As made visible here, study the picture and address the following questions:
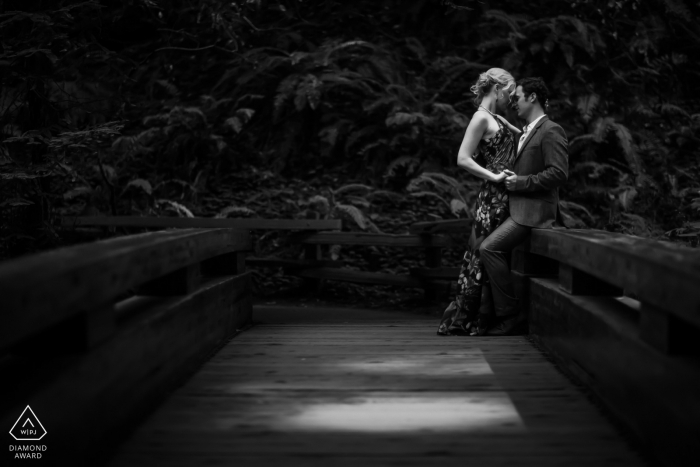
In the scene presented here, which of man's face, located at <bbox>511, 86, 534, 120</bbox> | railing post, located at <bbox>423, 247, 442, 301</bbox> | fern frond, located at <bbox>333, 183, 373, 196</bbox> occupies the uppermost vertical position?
man's face, located at <bbox>511, 86, 534, 120</bbox>

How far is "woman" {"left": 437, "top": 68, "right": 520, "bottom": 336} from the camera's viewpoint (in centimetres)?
595

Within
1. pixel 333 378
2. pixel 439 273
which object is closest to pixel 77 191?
pixel 439 273

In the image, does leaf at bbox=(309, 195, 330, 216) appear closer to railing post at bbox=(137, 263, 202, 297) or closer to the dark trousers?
the dark trousers

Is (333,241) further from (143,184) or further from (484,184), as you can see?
(484,184)

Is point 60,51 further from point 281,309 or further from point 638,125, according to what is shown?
point 638,125

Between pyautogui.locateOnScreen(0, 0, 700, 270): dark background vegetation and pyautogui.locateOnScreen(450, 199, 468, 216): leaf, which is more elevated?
pyautogui.locateOnScreen(0, 0, 700, 270): dark background vegetation

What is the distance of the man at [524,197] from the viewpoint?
18.6ft

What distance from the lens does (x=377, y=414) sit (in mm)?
3420

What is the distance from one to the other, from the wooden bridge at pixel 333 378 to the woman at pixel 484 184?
3.02 ft

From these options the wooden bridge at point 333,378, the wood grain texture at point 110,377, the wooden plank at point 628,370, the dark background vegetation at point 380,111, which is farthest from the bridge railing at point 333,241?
the wood grain texture at point 110,377

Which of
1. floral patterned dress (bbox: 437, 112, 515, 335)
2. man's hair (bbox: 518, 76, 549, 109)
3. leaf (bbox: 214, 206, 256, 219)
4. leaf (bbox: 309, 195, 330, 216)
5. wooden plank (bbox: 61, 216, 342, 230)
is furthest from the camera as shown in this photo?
leaf (bbox: 214, 206, 256, 219)

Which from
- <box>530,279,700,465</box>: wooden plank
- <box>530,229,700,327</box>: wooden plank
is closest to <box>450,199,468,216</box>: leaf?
<box>530,279,700,465</box>: wooden plank

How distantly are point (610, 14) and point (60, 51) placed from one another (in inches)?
471

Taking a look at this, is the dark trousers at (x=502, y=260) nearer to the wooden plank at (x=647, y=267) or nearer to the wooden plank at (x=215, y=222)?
the wooden plank at (x=647, y=267)
